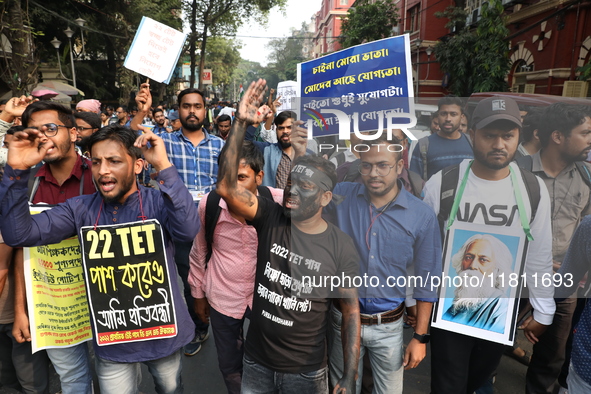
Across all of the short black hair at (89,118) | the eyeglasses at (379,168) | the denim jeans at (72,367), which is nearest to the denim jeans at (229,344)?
the denim jeans at (72,367)

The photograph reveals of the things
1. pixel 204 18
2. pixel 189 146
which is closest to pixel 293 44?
pixel 204 18

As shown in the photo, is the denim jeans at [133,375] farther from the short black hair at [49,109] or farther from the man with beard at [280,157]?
the man with beard at [280,157]

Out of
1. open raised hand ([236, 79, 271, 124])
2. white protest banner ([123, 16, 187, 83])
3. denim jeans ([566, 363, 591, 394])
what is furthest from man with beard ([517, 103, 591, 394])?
white protest banner ([123, 16, 187, 83])

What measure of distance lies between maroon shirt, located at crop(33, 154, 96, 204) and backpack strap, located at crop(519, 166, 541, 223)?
2276mm

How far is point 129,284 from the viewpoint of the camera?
2004mm

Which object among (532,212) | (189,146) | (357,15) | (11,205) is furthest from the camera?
(357,15)

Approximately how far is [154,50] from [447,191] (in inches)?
114

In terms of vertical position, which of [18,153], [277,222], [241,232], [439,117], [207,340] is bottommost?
[207,340]

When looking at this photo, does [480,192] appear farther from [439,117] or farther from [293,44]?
[293,44]

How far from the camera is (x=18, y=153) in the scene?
1780 millimetres

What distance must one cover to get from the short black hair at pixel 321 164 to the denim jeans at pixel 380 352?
0.72 metres

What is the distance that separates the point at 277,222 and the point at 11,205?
3.83ft

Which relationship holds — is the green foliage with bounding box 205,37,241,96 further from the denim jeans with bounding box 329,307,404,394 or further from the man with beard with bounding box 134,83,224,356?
the denim jeans with bounding box 329,307,404,394

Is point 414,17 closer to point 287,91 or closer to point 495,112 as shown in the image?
point 287,91
